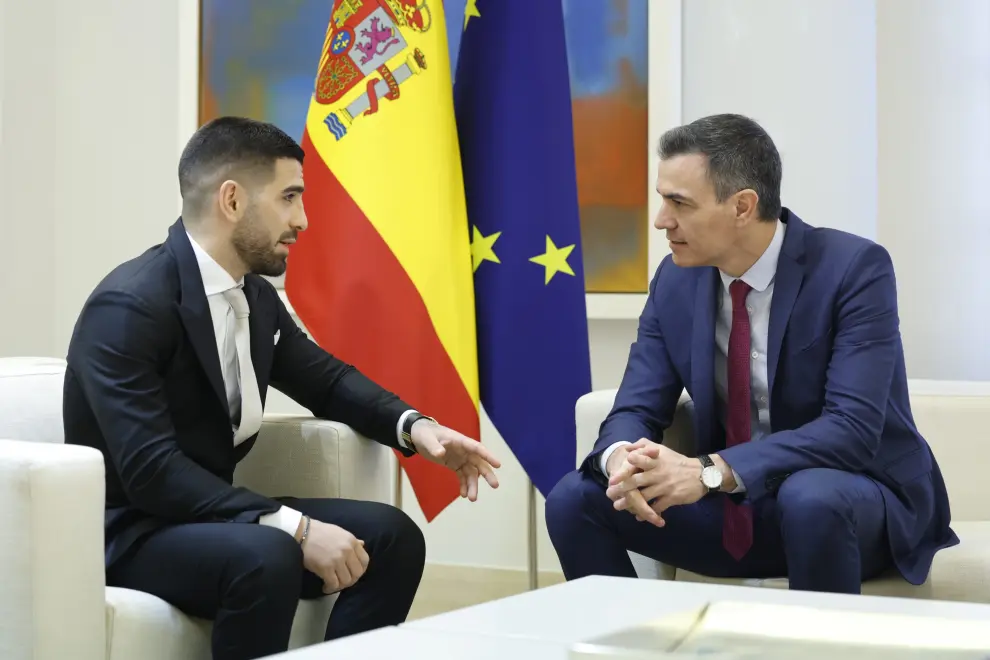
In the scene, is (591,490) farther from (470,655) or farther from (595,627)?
(470,655)

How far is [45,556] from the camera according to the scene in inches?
62.9

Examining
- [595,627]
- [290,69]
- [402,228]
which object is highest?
[290,69]

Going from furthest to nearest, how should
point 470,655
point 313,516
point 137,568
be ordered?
point 313,516 → point 137,568 → point 470,655

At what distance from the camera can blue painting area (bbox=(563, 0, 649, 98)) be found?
3371 millimetres

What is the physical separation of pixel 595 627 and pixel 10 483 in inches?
36.0

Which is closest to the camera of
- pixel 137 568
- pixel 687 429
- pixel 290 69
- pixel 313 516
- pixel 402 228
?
pixel 137 568

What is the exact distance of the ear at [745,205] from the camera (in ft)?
7.23

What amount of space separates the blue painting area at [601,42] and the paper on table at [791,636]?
7.96 ft

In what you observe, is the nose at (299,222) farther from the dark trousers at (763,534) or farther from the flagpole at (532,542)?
the flagpole at (532,542)

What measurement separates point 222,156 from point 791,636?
1.44 m

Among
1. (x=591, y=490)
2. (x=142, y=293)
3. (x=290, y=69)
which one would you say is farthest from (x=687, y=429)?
(x=290, y=69)

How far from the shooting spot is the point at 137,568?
1.84m

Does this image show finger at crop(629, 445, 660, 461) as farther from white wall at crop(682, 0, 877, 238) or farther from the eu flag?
white wall at crop(682, 0, 877, 238)

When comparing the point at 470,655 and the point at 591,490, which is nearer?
the point at 470,655
